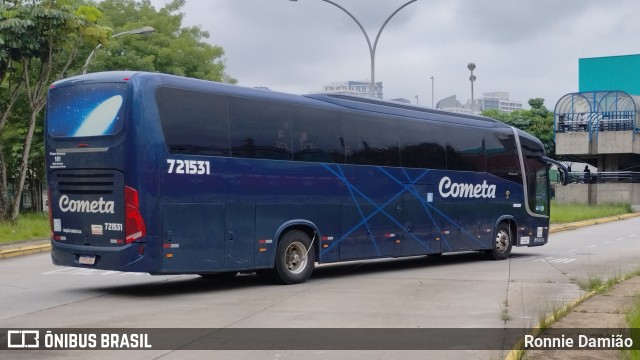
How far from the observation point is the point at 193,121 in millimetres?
13273

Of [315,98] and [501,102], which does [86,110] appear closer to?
[315,98]

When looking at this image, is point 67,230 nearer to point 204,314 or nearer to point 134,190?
point 134,190

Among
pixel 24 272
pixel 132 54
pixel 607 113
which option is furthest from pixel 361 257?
pixel 607 113

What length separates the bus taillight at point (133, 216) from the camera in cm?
1262

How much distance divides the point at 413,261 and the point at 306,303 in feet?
29.8

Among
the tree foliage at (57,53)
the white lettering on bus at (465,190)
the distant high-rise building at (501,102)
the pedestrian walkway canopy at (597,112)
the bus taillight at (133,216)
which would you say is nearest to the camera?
the bus taillight at (133,216)

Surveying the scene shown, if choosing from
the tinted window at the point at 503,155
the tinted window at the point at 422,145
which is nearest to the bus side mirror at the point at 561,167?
the tinted window at the point at 503,155

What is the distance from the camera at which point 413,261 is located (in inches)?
840

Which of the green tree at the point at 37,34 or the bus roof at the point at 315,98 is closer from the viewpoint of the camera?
the bus roof at the point at 315,98

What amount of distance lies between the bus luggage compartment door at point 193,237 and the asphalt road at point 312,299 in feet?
1.80

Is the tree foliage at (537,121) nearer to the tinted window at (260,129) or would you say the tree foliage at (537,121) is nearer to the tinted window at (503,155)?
the tinted window at (503,155)

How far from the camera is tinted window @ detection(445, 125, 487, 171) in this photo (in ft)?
64.4

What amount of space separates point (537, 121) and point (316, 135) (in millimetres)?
69334

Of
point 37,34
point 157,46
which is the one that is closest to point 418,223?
point 37,34
